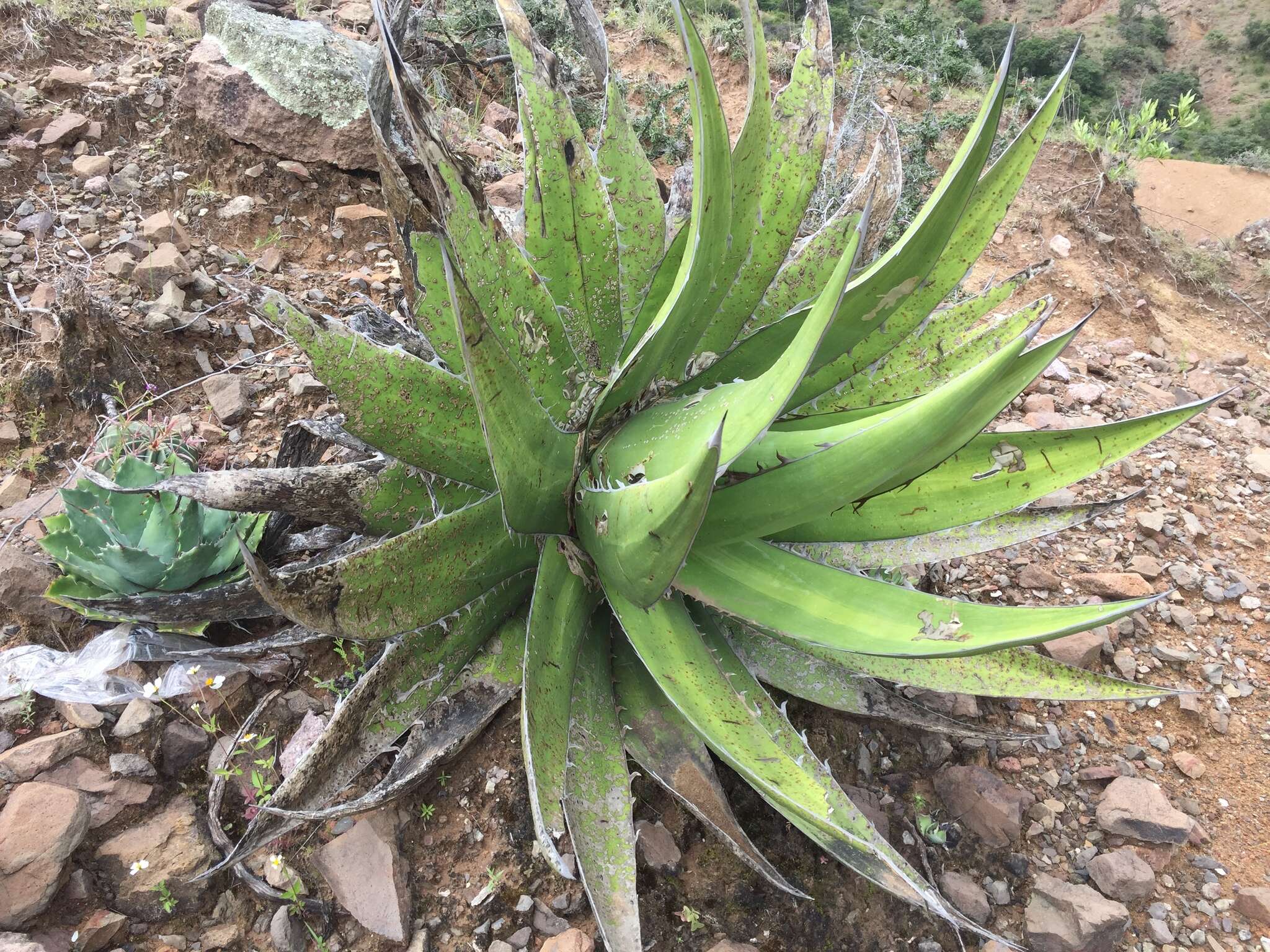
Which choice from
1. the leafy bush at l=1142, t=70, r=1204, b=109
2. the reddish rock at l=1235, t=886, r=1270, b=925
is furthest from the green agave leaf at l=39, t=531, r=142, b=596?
the leafy bush at l=1142, t=70, r=1204, b=109

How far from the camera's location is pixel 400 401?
4.08 ft

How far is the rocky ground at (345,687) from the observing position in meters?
1.40

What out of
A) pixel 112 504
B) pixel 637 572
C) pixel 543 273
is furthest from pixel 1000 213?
pixel 112 504

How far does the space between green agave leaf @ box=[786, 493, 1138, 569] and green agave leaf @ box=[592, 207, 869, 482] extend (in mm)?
421

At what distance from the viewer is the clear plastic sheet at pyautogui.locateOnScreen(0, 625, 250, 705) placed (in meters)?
1.54

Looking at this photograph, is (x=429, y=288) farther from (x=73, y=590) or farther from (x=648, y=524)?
(x=73, y=590)

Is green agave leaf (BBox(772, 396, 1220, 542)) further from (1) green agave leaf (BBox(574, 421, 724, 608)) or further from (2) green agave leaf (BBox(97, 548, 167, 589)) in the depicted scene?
(2) green agave leaf (BBox(97, 548, 167, 589))

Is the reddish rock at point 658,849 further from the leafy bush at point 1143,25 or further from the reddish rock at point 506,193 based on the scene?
the leafy bush at point 1143,25

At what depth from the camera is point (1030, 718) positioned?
6.21 ft

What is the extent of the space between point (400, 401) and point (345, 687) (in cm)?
69

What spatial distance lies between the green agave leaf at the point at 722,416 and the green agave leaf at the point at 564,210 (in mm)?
224

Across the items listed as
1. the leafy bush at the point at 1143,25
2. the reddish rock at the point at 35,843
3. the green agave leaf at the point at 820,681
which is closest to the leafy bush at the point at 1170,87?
the leafy bush at the point at 1143,25

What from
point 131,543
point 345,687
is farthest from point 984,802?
point 131,543

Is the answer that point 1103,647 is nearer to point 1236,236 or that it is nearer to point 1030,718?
point 1030,718
